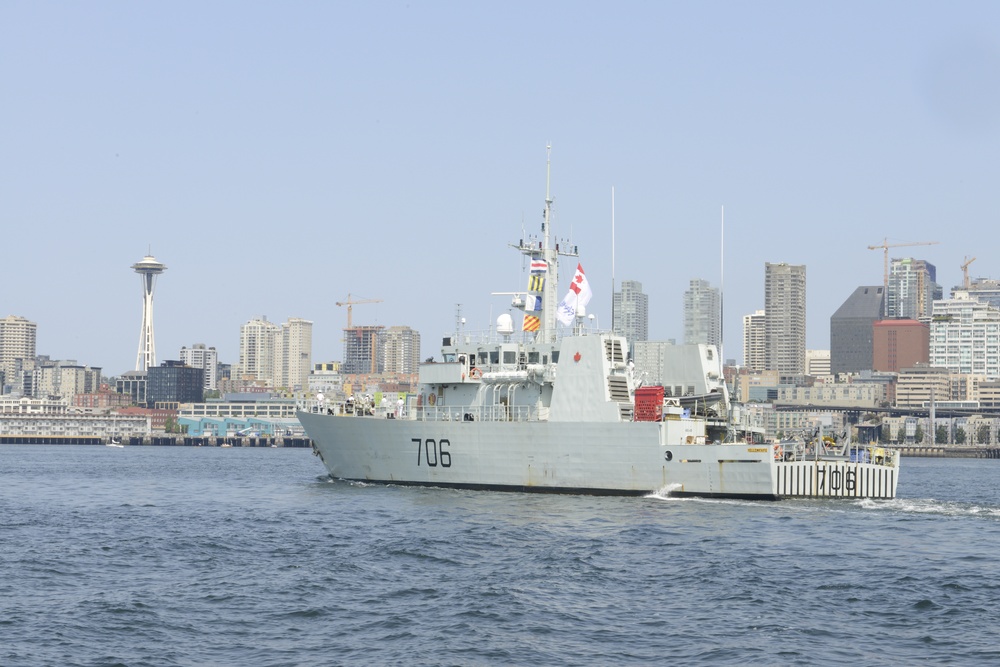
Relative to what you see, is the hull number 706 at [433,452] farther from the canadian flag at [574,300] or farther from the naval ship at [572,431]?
the canadian flag at [574,300]

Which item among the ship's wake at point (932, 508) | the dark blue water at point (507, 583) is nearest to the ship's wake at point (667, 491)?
the dark blue water at point (507, 583)

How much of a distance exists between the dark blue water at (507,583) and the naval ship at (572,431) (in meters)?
1.35

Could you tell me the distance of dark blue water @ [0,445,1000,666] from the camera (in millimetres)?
19812

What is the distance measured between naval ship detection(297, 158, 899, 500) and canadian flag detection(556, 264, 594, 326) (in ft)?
0.16

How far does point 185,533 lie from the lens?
108ft

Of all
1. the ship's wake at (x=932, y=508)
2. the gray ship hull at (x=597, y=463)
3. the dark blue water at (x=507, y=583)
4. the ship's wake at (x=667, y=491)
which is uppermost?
the gray ship hull at (x=597, y=463)

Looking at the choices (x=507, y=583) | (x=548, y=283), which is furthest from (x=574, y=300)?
(x=507, y=583)

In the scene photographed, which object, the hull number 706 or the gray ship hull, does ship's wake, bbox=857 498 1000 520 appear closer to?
the gray ship hull

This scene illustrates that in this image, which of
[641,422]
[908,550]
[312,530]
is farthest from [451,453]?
[908,550]

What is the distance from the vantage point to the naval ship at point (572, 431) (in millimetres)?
39469

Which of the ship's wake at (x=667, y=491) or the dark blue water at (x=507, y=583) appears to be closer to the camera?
the dark blue water at (x=507, y=583)

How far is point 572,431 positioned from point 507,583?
53.6ft

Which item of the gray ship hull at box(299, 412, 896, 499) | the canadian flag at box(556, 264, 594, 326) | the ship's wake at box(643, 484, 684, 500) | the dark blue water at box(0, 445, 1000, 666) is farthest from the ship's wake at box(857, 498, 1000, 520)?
the canadian flag at box(556, 264, 594, 326)

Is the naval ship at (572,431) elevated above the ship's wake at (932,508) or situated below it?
above
